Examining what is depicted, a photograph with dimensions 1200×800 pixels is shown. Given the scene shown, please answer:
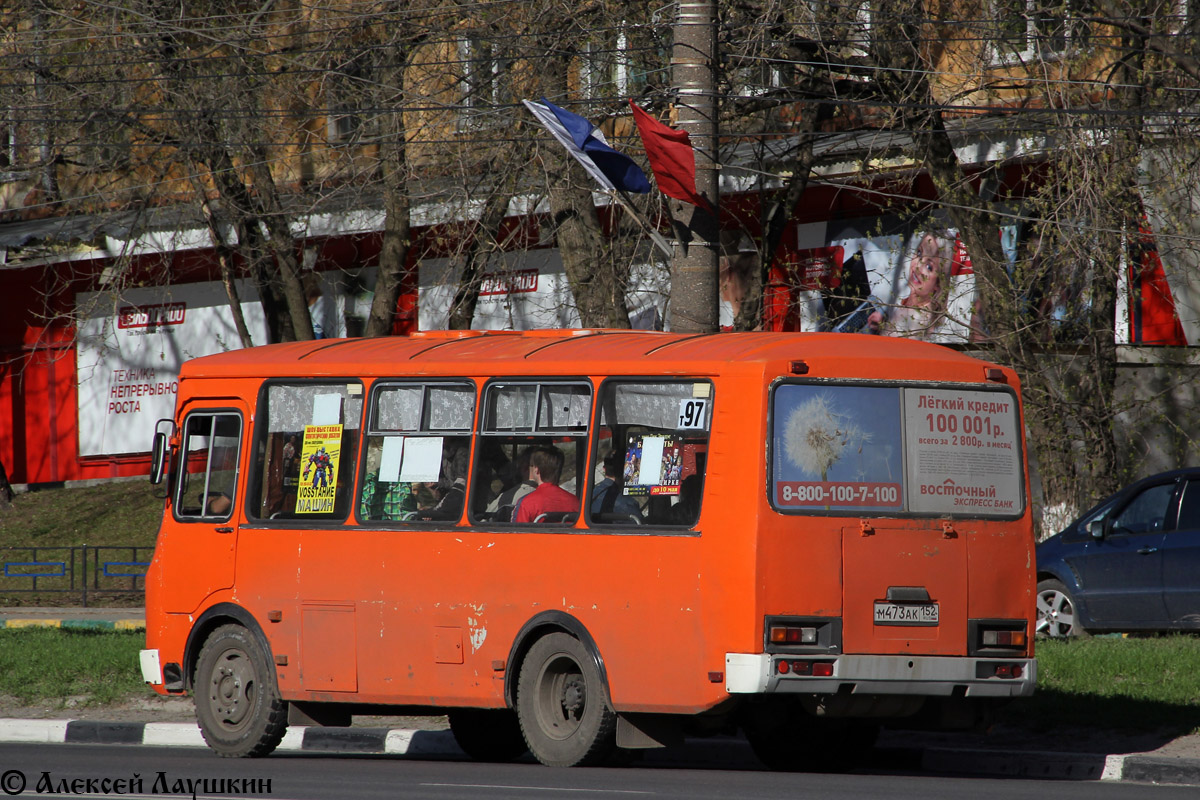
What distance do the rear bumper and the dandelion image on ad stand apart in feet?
2.81

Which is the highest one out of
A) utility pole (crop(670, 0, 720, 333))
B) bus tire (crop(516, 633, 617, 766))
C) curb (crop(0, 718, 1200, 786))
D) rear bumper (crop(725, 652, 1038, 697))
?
utility pole (crop(670, 0, 720, 333))

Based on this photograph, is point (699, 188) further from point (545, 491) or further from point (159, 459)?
point (159, 459)

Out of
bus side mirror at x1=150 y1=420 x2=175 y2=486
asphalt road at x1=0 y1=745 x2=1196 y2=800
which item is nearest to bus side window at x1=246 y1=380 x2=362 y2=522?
bus side mirror at x1=150 y1=420 x2=175 y2=486

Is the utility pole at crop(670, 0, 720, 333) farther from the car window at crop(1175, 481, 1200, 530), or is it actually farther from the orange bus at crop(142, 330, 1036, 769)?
the car window at crop(1175, 481, 1200, 530)

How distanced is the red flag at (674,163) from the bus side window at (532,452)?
2.96m

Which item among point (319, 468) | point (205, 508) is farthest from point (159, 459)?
point (319, 468)

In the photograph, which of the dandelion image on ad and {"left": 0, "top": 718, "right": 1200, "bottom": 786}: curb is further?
{"left": 0, "top": 718, "right": 1200, "bottom": 786}: curb

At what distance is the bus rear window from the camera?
874 cm

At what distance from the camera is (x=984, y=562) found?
9070 millimetres

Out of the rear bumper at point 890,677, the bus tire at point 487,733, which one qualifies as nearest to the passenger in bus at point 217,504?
the bus tire at point 487,733

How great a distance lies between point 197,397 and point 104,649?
4.31 meters

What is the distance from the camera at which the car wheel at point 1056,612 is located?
48.6ft

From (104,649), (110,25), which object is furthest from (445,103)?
(104,649)

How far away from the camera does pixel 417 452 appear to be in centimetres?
1019
